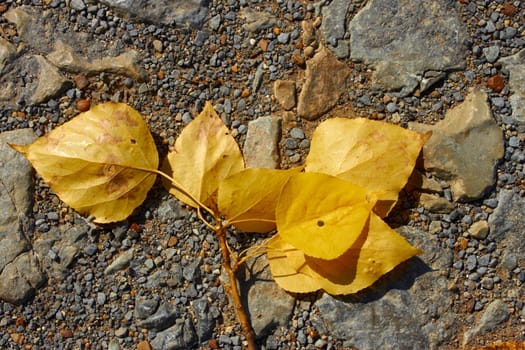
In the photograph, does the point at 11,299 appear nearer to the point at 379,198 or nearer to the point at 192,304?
the point at 192,304

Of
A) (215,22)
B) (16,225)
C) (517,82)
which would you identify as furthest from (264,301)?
(517,82)

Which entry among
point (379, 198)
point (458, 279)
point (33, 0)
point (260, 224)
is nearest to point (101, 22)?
point (33, 0)

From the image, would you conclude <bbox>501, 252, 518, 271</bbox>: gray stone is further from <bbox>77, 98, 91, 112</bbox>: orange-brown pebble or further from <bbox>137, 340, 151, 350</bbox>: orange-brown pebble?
<bbox>77, 98, 91, 112</bbox>: orange-brown pebble

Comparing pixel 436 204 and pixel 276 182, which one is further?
pixel 436 204

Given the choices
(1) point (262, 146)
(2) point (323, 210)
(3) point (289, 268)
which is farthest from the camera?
(1) point (262, 146)

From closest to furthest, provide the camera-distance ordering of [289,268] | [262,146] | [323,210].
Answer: [323,210] → [289,268] → [262,146]

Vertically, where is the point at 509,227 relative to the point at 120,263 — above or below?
above

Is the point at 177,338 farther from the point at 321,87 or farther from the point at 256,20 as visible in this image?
the point at 256,20
